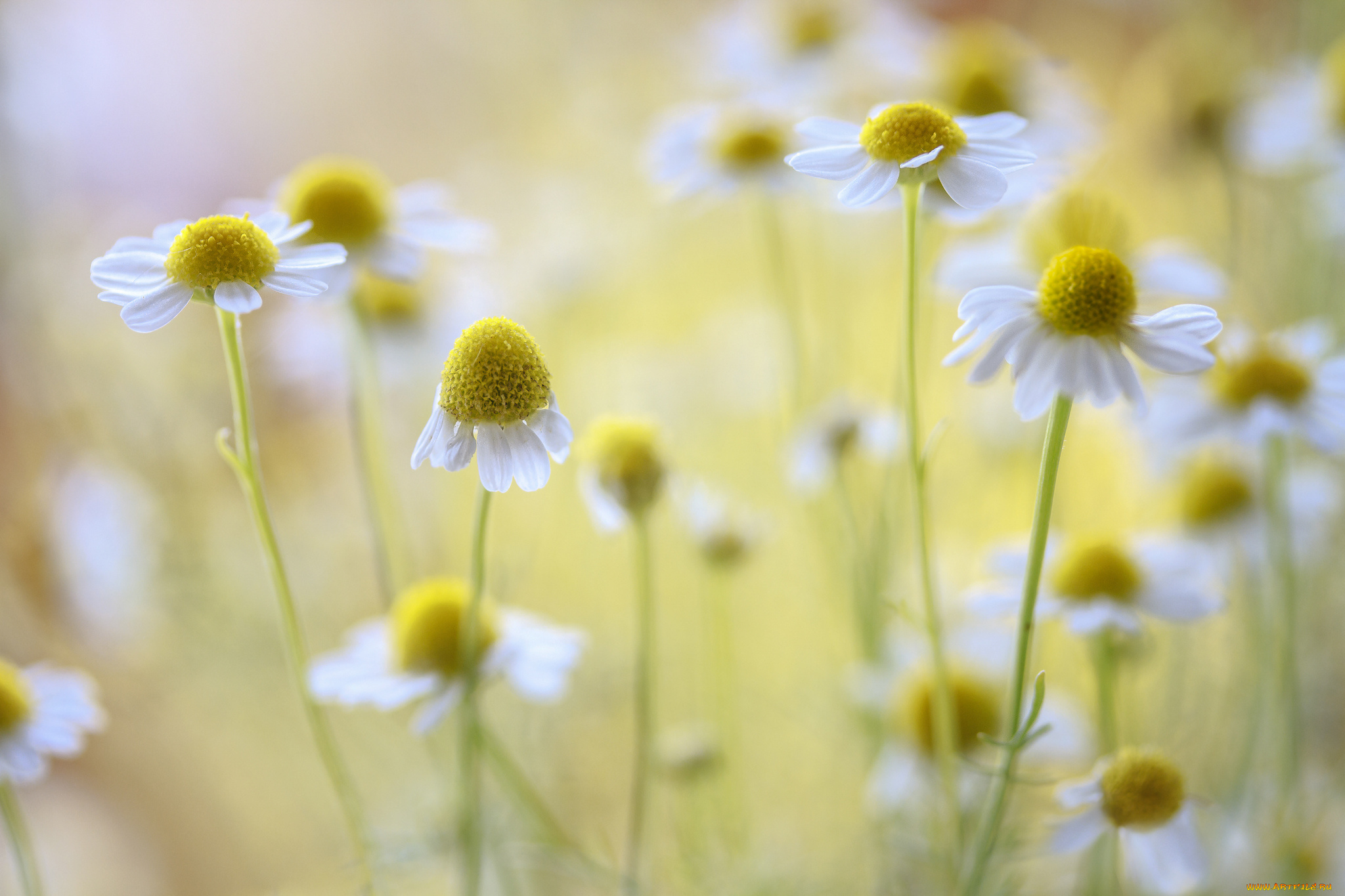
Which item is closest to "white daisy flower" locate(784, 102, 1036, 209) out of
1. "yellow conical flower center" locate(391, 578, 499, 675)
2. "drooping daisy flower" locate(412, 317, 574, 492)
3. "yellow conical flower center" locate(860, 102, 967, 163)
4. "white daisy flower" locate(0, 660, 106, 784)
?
"yellow conical flower center" locate(860, 102, 967, 163)

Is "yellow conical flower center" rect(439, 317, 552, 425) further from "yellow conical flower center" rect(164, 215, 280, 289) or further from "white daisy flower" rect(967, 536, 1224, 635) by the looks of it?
"white daisy flower" rect(967, 536, 1224, 635)

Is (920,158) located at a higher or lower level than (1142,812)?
higher

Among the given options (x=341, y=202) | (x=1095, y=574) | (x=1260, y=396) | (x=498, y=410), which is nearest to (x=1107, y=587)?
(x=1095, y=574)

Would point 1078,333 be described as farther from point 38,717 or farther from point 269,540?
point 38,717

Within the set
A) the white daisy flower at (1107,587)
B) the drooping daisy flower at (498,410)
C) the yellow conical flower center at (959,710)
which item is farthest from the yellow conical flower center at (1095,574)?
the drooping daisy flower at (498,410)

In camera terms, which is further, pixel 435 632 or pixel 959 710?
pixel 959 710

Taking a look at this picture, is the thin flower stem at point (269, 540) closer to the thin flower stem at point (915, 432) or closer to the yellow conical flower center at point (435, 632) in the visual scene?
the yellow conical flower center at point (435, 632)
